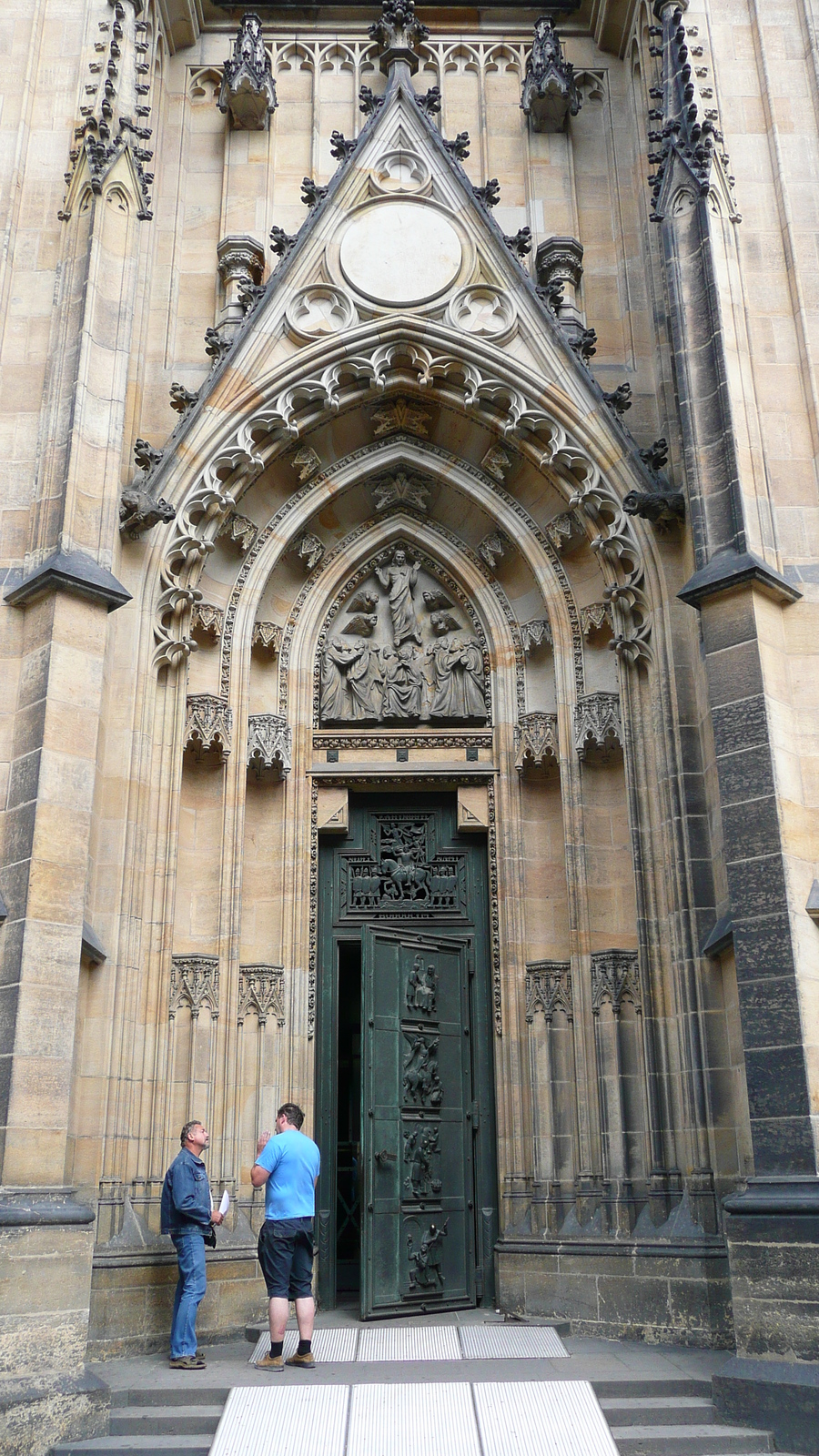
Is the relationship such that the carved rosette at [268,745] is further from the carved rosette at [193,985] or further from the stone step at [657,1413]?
the stone step at [657,1413]

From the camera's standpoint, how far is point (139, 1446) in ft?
20.7

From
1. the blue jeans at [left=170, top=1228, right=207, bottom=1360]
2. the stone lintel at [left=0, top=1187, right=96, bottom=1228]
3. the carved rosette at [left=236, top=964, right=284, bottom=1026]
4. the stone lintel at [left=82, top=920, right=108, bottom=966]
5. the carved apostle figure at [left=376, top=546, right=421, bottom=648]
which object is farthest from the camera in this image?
the carved apostle figure at [left=376, top=546, right=421, bottom=648]

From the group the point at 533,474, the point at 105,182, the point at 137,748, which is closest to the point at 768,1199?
the point at 137,748

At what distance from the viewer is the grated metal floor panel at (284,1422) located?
5930 mm

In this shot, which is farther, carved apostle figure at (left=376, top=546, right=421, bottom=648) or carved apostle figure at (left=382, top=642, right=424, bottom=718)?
carved apostle figure at (left=376, top=546, right=421, bottom=648)

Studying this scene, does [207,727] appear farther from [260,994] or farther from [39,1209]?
[39,1209]

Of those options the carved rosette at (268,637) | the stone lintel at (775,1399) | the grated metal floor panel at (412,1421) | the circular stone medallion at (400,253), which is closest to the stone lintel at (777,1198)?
the stone lintel at (775,1399)

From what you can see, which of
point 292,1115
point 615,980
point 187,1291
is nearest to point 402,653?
point 615,980

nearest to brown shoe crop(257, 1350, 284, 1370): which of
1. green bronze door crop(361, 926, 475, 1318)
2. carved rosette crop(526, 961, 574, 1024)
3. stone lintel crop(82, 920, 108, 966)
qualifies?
green bronze door crop(361, 926, 475, 1318)

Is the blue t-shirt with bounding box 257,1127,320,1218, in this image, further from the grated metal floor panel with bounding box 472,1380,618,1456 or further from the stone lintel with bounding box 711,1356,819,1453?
the stone lintel with bounding box 711,1356,819,1453

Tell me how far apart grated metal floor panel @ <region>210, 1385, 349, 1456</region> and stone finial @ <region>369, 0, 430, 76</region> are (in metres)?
10.8

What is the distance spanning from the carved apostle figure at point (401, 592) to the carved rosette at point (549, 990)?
305 centimetres

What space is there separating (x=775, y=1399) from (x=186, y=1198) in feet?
11.5

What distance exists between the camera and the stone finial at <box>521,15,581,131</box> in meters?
11.5
